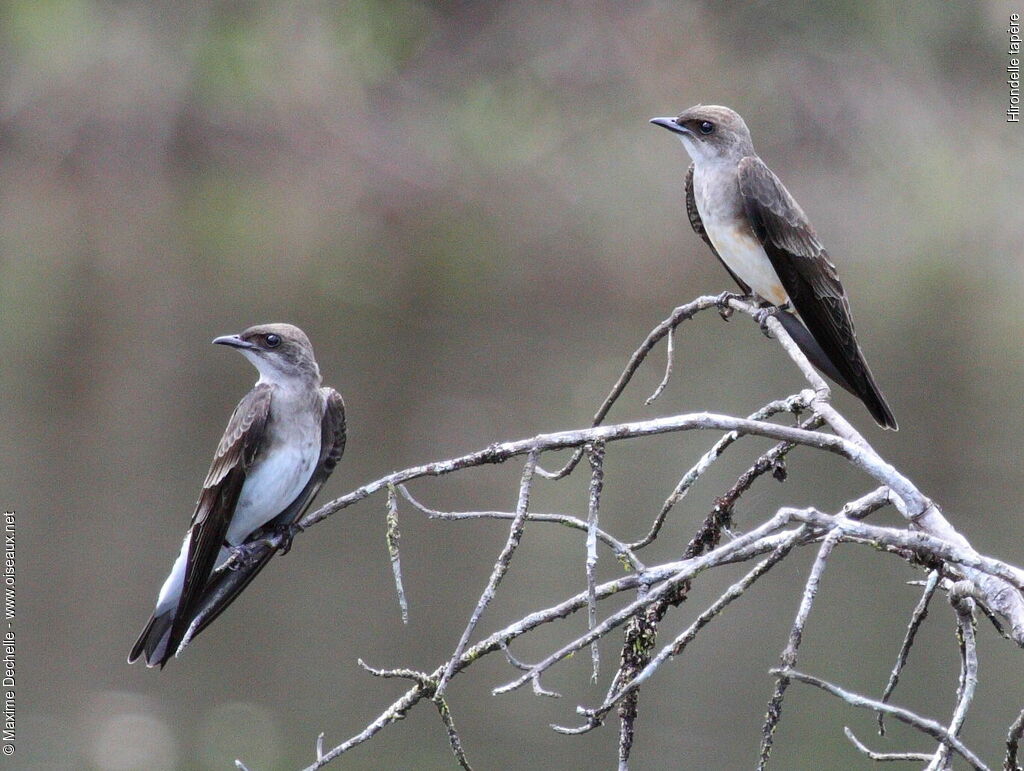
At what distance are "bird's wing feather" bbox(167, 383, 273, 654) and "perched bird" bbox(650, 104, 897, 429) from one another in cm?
226

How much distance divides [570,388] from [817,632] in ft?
20.2

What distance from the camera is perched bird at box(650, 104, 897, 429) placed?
23.0ft

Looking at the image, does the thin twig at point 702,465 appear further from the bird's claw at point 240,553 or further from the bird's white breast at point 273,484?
the bird's white breast at point 273,484

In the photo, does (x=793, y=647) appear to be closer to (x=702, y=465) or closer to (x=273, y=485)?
(x=702, y=465)

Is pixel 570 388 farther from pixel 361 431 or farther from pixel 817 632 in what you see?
pixel 817 632

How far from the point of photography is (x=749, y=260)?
7.21 m

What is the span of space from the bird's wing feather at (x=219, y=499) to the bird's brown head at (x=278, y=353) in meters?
0.09

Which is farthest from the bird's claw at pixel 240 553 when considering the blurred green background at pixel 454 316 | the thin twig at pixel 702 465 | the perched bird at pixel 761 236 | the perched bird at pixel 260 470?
the blurred green background at pixel 454 316

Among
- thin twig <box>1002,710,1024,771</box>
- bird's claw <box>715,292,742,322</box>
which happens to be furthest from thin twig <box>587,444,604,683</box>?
bird's claw <box>715,292,742,322</box>

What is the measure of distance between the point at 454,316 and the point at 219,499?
57.6 ft

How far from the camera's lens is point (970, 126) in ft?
101

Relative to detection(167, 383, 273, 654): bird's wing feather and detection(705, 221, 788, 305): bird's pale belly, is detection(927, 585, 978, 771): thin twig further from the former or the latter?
detection(705, 221, 788, 305): bird's pale belly

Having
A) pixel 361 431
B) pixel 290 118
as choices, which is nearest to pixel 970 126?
pixel 290 118

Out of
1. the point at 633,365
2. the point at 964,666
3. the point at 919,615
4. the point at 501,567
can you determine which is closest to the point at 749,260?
the point at 633,365
